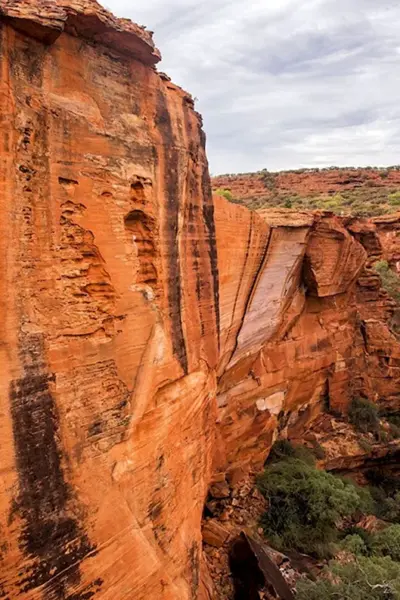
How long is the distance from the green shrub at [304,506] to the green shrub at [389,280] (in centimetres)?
1006

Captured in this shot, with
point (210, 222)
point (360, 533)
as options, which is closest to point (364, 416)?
point (360, 533)

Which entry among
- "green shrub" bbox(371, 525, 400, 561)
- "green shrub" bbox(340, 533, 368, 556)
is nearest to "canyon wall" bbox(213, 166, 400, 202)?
"green shrub" bbox(371, 525, 400, 561)

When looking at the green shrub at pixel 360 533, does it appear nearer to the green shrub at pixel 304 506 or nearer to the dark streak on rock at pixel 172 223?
the green shrub at pixel 304 506

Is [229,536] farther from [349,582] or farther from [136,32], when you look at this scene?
[136,32]

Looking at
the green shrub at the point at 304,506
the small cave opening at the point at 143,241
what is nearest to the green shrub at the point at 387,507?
the green shrub at the point at 304,506

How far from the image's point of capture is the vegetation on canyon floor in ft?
25.7

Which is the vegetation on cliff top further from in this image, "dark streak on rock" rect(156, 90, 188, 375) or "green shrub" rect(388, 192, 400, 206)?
"dark streak on rock" rect(156, 90, 188, 375)

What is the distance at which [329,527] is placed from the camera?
408 inches

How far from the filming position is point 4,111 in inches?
155

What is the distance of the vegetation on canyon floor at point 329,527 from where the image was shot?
783 cm

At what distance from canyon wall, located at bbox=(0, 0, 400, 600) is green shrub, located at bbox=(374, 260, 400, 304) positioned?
13984 millimetres

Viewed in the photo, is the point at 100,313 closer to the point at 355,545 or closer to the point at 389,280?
the point at 355,545

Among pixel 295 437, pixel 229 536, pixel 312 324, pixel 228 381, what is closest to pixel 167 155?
pixel 228 381

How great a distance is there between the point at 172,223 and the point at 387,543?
8867 mm
